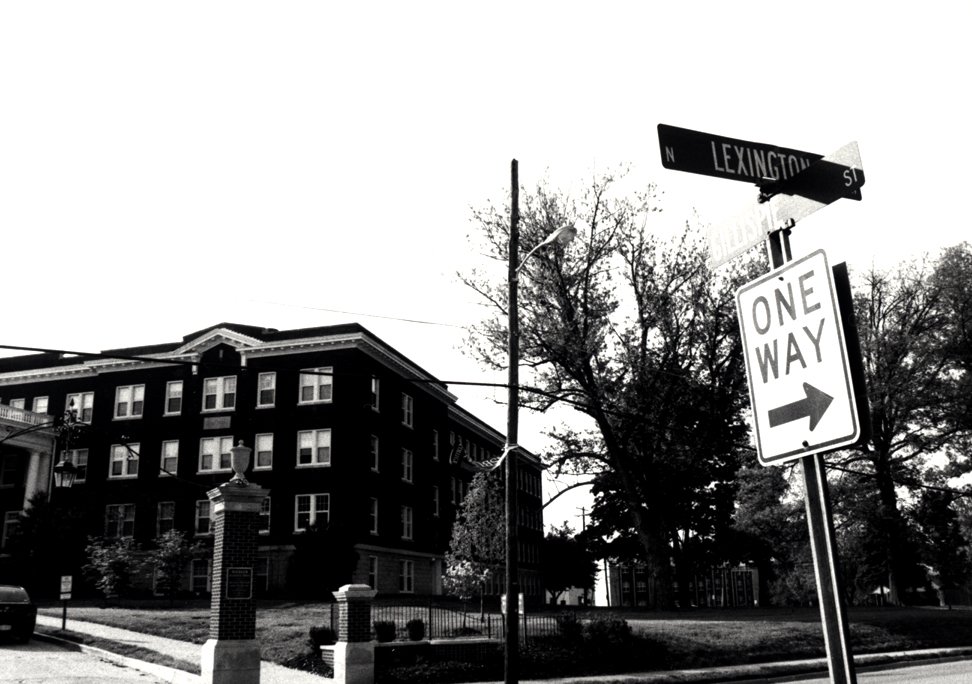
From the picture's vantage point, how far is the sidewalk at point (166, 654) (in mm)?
19578

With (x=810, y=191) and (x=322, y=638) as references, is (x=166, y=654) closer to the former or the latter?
(x=322, y=638)

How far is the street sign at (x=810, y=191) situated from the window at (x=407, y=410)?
49393 millimetres

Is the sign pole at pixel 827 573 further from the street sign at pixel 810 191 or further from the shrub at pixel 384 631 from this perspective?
the shrub at pixel 384 631

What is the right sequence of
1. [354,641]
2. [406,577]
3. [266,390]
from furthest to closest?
[406,577], [266,390], [354,641]

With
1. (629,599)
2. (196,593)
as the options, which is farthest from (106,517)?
(629,599)

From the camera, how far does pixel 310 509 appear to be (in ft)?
150

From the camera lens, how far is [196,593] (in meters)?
45.6

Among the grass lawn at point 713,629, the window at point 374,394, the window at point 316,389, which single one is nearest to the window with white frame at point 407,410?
the window at point 374,394

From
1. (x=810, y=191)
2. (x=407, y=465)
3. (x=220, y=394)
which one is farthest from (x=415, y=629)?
(x=407, y=465)

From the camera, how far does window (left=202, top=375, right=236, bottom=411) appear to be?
4881cm

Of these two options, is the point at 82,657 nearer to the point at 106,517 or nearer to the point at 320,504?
the point at 320,504

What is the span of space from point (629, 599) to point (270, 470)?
277 ft

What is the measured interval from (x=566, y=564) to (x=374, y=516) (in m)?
29.6

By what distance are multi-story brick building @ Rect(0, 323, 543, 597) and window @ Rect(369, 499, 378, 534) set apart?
8 cm
